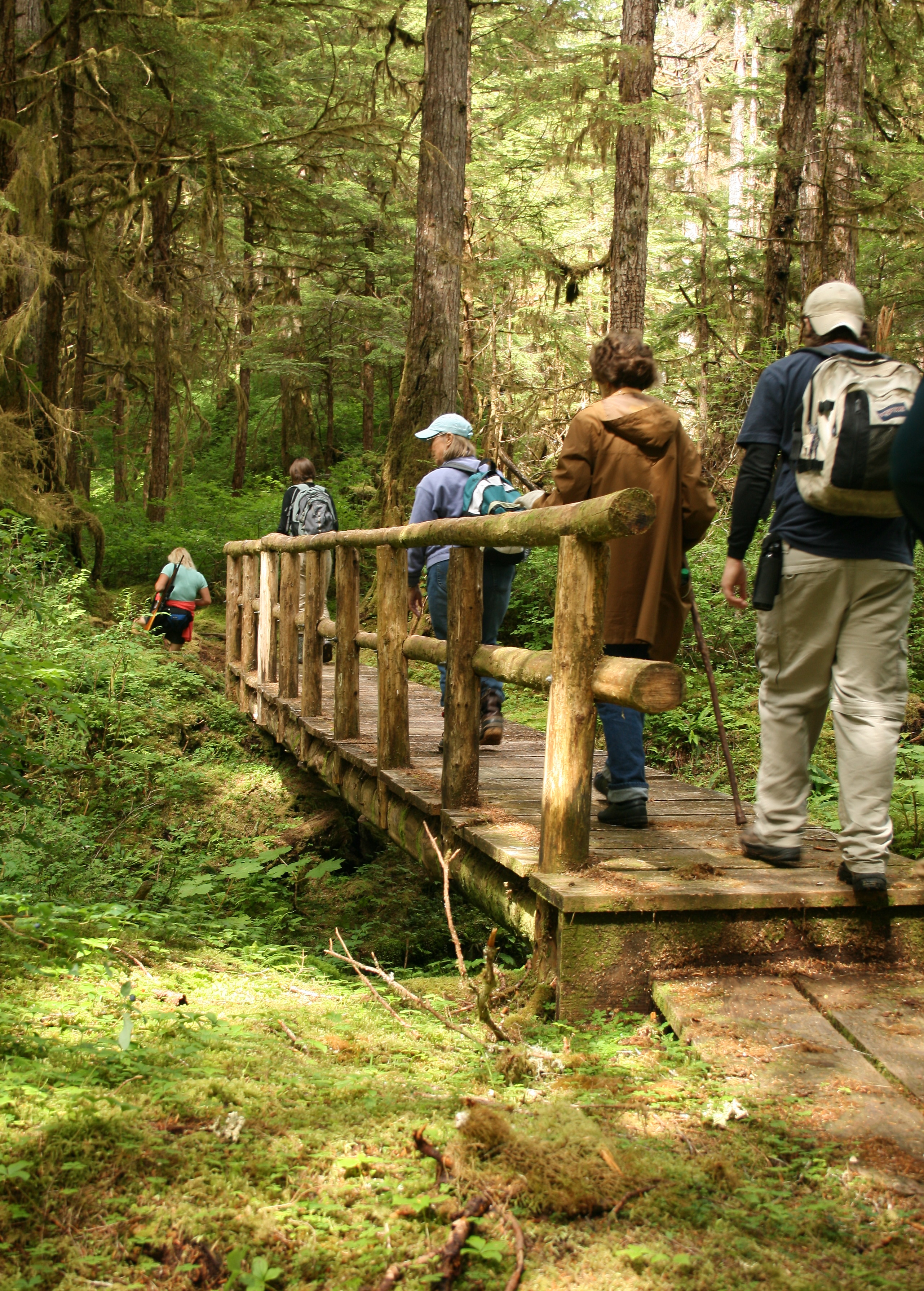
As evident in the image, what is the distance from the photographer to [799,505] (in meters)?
3.65

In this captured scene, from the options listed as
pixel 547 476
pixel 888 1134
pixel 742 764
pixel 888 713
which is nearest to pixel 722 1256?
pixel 888 1134

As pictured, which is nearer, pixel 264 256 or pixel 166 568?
pixel 166 568

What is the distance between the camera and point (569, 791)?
3.54m

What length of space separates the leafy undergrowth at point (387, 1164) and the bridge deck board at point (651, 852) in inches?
16.3

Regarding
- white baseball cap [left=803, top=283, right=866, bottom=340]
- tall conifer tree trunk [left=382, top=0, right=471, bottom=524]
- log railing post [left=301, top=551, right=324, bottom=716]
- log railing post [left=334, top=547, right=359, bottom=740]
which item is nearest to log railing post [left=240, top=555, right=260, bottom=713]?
tall conifer tree trunk [left=382, top=0, right=471, bottom=524]

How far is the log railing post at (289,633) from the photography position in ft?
29.0

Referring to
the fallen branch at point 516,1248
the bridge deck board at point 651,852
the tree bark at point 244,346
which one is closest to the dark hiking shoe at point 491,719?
the bridge deck board at point 651,852

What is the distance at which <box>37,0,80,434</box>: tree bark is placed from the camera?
12.0m

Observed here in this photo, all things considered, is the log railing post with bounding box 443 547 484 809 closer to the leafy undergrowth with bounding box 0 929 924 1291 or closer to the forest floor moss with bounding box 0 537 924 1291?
the forest floor moss with bounding box 0 537 924 1291

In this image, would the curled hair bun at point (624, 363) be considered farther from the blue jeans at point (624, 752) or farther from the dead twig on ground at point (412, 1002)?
the dead twig on ground at point (412, 1002)

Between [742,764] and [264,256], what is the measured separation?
18.4 m

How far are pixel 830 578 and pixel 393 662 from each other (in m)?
2.66

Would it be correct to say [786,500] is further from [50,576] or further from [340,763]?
[50,576]

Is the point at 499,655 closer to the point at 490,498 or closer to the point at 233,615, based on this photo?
the point at 490,498
